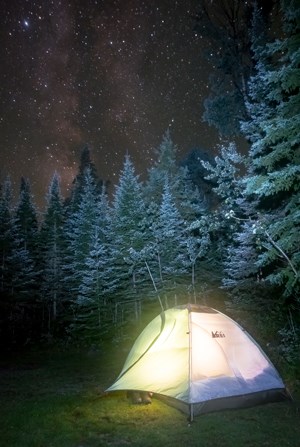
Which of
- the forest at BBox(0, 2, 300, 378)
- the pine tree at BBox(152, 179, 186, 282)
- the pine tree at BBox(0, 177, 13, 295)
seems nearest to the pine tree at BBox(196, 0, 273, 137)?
the forest at BBox(0, 2, 300, 378)

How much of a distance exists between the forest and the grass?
357cm

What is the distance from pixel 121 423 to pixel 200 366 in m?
2.09

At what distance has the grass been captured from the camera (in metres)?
6.56

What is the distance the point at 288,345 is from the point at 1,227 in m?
27.7

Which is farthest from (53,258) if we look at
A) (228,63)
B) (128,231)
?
(228,63)

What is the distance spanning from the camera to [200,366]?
815cm

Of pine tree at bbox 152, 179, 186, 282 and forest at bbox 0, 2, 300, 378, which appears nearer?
forest at bbox 0, 2, 300, 378

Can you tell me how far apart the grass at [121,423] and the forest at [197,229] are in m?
3.57

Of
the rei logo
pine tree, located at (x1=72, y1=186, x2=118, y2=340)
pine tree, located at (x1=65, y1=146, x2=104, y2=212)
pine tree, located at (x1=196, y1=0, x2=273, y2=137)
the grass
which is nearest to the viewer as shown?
the grass

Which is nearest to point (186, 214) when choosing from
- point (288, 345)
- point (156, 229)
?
point (156, 229)

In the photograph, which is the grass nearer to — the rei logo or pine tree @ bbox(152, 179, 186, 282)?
the rei logo

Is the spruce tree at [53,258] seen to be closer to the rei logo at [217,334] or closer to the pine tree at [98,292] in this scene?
the pine tree at [98,292]

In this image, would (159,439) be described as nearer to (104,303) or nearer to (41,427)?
(41,427)

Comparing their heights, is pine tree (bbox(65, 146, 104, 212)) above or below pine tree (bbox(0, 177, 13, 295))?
above
